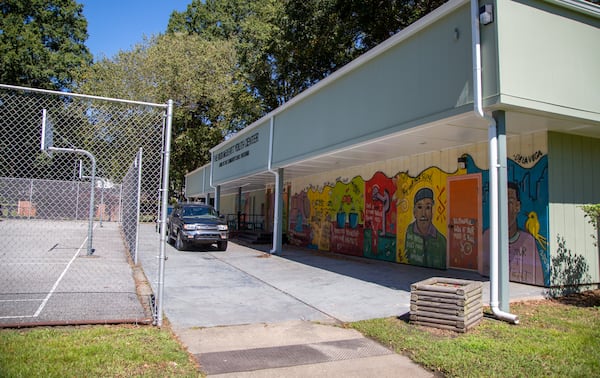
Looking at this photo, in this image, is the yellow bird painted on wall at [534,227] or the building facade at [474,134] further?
the yellow bird painted on wall at [534,227]

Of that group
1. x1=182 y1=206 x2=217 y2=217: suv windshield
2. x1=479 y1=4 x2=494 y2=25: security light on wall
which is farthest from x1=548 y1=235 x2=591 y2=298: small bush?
x1=182 y1=206 x2=217 y2=217: suv windshield

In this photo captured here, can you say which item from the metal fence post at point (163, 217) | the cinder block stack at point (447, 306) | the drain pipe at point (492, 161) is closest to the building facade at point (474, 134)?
the drain pipe at point (492, 161)

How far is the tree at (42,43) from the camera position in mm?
31688

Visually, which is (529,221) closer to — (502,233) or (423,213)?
(502,233)

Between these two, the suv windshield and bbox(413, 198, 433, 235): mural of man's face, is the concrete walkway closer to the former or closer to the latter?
bbox(413, 198, 433, 235): mural of man's face

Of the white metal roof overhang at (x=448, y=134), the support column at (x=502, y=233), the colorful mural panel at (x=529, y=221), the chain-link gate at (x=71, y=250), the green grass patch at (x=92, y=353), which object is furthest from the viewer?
the colorful mural panel at (x=529, y=221)

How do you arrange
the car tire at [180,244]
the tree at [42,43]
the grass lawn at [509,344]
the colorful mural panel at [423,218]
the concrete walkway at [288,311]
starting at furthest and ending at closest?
the tree at [42,43] → the car tire at [180,244] → the colorful mural panel at [423,218] → the concrete walkway at [288,311] → the grass lawn at [509,344]

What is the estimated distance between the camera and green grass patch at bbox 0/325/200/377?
3850mm

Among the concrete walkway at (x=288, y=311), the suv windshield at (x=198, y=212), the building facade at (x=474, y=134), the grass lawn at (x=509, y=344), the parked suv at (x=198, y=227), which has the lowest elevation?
the concrete walkway at (x=288, y=311)

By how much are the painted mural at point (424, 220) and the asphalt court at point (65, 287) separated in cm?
730

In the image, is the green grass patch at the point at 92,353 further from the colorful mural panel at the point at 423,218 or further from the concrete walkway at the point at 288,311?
the colorful mural panel at the point at 423,218

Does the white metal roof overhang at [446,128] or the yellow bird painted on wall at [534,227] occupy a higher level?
the white metal roof overhang at [446,128]

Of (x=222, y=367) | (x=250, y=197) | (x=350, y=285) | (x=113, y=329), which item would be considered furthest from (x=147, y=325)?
(x=250, y=197)

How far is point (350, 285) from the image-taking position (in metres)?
8.98
